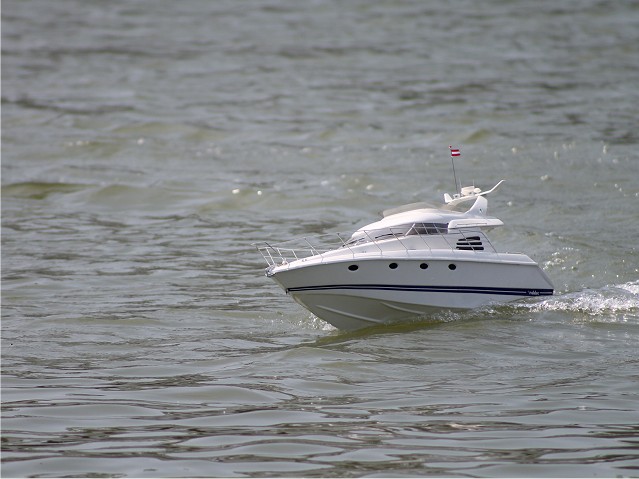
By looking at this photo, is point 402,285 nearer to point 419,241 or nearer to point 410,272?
point 410,272

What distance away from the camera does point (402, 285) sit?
20.1m

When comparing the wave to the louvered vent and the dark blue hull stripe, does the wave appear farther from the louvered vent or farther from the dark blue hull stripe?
the louvered vent

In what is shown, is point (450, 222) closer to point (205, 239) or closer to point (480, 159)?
point (205, 239)

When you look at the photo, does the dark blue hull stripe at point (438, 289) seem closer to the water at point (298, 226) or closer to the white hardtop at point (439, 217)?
the water at point (298, 226)

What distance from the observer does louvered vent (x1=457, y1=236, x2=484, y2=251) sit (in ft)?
67.6

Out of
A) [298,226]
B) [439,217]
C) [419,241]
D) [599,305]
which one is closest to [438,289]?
[419,241]

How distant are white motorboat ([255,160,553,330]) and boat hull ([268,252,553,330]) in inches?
0.7

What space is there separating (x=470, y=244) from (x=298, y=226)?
Result: 33.6ft

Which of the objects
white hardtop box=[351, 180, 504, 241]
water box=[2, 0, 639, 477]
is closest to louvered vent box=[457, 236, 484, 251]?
white hardtop box=[351, 180, 504, 241]

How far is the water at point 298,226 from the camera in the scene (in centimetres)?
1516

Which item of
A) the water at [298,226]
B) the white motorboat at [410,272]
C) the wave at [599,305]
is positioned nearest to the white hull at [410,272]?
the white motorboat at [410,272]

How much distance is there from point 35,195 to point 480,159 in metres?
14.2

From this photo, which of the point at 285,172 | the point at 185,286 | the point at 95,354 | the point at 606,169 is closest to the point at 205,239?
the point at 185,286

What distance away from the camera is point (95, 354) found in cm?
1989
